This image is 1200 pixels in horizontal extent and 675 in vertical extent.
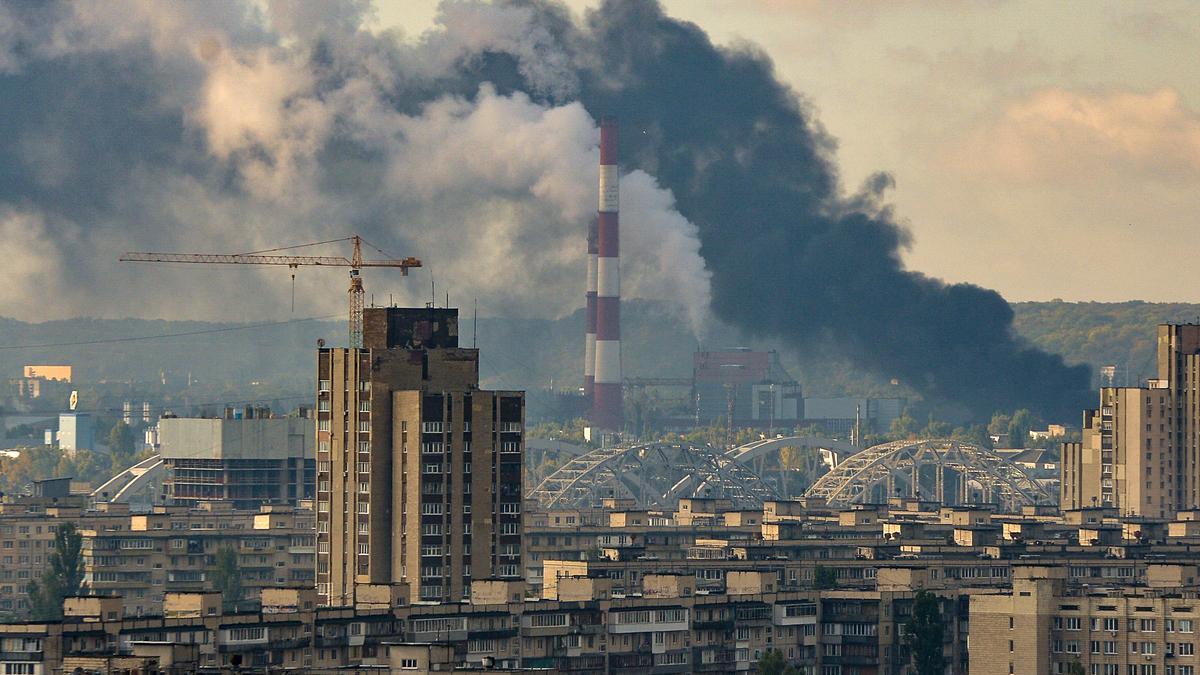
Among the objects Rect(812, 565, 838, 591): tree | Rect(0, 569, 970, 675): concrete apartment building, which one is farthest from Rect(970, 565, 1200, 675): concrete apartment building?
Rect(812, 565, 838, 591): tree

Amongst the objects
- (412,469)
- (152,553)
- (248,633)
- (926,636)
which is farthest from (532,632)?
(152,553)

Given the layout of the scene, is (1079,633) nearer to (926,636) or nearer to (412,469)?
(926,636)

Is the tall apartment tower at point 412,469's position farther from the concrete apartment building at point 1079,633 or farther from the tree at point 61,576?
the tree at point 61,576

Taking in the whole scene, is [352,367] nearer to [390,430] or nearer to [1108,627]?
[390,430]

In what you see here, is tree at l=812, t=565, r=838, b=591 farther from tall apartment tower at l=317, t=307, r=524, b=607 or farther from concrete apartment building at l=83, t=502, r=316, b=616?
concrete apartment building at l=83, t=502, r=316, b=616

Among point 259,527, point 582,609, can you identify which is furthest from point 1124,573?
point 259,527

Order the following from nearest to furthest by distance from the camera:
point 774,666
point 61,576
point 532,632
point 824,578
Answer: point 774,666
point 532,632
point 824,578
point 61,576

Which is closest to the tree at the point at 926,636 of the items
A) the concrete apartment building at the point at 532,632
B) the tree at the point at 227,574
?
the concrete apartment building at the point at 532,632
